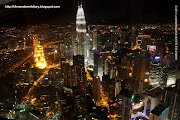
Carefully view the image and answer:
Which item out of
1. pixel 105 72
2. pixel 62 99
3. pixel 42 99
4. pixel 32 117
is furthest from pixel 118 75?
pixel 32 117

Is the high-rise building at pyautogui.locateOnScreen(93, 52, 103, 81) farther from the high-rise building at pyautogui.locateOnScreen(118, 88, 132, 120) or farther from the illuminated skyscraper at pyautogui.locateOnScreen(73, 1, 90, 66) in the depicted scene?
the high-rise building at pyautogui.locateOnScreen(118, 88, 132, 120)

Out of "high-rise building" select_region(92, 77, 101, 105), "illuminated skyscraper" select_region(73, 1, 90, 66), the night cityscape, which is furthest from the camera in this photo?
"illuminated skyscraper" select_region(73, 1, 90, 66)

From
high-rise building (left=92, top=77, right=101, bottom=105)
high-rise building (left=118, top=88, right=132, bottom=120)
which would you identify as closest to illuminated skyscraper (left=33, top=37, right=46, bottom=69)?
high-rise building (left=92, top=77, right=101, bottom=105)

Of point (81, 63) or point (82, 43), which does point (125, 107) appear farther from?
point (82, 43)

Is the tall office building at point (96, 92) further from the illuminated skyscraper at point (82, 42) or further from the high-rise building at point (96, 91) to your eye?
the illuminated skyscraper at point (82, 42)

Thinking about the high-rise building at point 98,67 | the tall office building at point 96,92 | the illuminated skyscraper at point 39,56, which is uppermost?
the illuminated skyscraper at point 39,56

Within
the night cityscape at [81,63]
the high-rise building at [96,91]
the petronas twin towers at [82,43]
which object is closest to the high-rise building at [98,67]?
the night cityscape at [81,63]

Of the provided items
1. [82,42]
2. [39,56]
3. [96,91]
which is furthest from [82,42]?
[96,91]

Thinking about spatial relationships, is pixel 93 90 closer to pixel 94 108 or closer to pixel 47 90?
pixel 94 108

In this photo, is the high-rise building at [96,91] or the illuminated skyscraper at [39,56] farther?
the illuminated skyscraper at [39,56]
